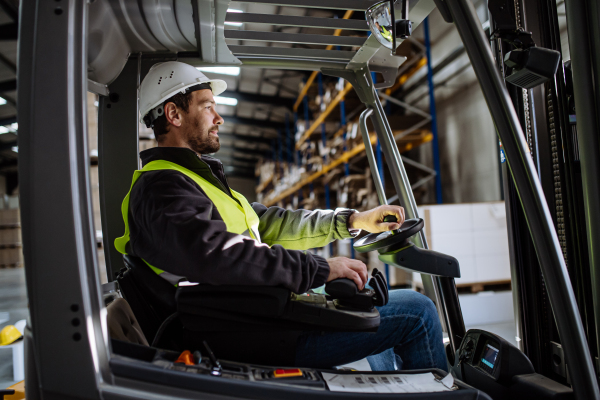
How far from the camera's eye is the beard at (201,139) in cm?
192

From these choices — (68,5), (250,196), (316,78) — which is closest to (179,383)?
(68,5)

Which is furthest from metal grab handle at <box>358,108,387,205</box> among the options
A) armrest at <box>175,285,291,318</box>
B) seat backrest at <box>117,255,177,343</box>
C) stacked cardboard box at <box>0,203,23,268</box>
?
stacked cardboard box at <box>0,203,23,268</box>

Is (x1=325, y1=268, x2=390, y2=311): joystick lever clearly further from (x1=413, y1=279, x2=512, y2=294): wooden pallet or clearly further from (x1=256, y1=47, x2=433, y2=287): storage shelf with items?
(x1=256, y1=47, x2=433, y2=287): storage shelf with items

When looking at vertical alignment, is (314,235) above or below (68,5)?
below

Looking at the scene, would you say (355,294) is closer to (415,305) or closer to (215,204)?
(415,305)

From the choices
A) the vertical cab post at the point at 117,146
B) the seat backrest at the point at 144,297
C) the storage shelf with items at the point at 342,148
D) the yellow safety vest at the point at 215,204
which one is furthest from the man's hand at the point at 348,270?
the storage shelf with items at the point at 342,148

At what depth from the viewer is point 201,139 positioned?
1932 mm

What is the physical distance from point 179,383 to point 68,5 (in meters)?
Result: 1.05

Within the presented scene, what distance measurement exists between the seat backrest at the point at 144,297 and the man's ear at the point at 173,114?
0.65m

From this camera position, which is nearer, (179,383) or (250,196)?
(179,383)

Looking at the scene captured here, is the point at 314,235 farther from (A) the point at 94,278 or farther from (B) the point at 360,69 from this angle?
(A) the point at 94,278

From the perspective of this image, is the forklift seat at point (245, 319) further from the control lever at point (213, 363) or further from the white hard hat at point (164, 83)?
the white hard hat at point (164, 83)

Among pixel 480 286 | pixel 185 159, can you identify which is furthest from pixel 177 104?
pixel 480 286

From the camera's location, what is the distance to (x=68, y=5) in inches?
44.1
